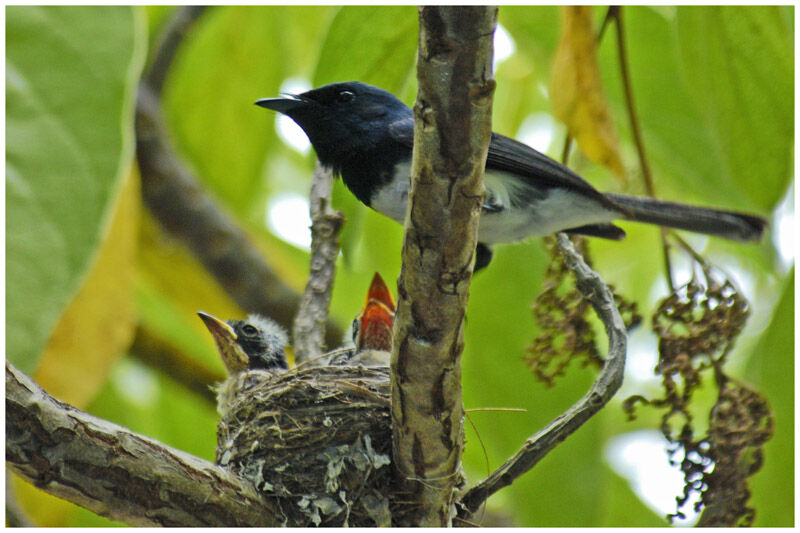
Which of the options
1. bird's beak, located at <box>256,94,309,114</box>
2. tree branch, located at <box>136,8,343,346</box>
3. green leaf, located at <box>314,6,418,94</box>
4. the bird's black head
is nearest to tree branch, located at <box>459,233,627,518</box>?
green leaf, located at <box>314,6,418,94</box>

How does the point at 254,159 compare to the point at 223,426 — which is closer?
the point at 223,426

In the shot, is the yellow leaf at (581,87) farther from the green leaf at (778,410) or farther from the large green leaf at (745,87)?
the green leaf at (778,410)

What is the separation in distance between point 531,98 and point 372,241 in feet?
4.13

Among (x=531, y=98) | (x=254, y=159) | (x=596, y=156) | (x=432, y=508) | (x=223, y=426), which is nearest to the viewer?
(x=432, y=508)

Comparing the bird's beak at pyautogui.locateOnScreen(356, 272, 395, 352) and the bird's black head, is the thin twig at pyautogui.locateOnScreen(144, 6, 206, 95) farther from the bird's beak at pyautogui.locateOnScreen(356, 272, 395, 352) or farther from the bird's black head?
the bird's beak at pyautogui.locateOnScreen(356, 272, 395, 352)

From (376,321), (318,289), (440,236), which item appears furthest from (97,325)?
(440,236)

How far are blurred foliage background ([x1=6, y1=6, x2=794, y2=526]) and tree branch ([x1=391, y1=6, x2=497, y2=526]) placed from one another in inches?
24.1

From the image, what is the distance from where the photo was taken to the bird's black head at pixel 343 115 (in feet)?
10.0

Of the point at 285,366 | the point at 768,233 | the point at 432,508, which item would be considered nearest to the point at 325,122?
the point at 285,366

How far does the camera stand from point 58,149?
2.22 meters

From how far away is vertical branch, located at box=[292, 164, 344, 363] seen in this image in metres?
3.28

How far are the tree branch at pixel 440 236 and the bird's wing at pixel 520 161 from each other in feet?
3.62

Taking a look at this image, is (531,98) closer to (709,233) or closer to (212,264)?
(709,233)

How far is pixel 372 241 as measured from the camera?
3.67 m
